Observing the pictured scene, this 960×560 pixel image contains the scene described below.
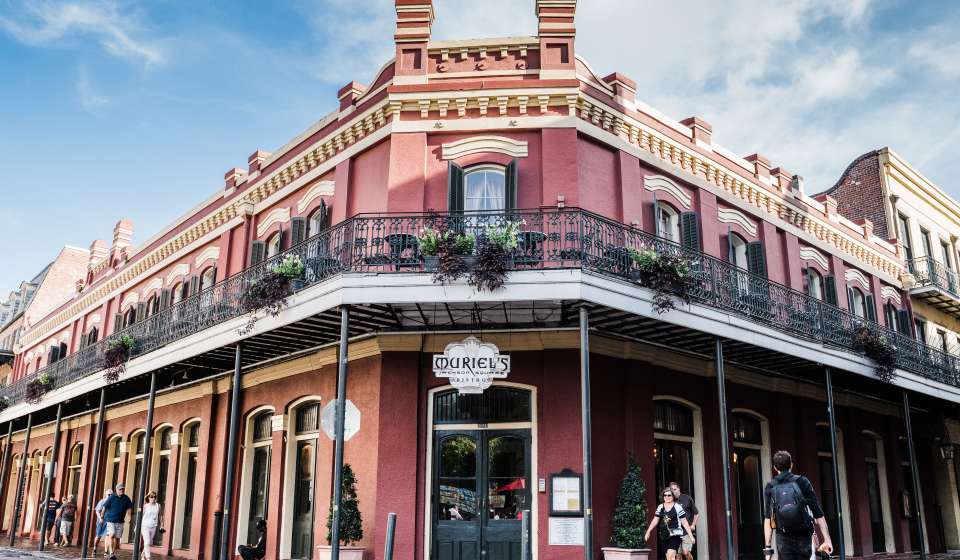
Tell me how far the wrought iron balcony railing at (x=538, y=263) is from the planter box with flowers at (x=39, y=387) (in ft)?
19.4

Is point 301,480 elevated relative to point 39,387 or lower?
lower

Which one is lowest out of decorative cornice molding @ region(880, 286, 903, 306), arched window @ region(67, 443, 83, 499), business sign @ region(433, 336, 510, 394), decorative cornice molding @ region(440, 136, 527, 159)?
arched window @ region(67, 443, 83, 499)

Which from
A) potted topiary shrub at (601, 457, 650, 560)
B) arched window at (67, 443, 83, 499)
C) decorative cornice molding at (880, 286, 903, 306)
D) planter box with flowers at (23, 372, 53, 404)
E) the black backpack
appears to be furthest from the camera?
arched window at (67, 443, 83, 499)

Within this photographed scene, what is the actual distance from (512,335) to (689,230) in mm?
4523

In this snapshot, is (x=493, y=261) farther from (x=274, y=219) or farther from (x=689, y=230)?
(x=274, y=219)

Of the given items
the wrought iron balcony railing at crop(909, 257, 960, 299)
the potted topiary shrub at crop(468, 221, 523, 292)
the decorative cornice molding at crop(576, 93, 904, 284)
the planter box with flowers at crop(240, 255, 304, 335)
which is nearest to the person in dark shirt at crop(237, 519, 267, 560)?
the planter box with flowers at crop(240, 255, 304, 335)

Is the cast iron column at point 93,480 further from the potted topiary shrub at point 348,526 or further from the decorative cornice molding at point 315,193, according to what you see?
the decorative cornice molding at point 315,193

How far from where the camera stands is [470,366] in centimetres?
1045

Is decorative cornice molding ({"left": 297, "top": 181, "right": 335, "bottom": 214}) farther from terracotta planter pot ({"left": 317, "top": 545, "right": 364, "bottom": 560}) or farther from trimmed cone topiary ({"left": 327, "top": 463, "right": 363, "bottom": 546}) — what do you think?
terracotta planter pot ({"left": 317, "top": 545, "right": 364, "bottom": 560})

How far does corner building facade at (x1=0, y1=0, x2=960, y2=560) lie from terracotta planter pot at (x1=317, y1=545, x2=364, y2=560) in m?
0.46

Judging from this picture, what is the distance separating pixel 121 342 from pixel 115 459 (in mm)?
7798

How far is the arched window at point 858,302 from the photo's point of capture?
67.8ft

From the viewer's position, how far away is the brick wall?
23297mm

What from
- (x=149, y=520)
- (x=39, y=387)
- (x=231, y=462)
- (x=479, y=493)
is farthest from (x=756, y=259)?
(x=39, y=387)
